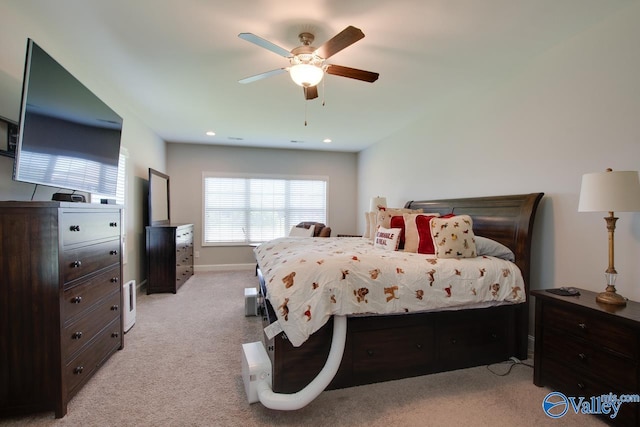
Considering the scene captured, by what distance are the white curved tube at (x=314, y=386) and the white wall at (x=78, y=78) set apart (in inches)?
82.3

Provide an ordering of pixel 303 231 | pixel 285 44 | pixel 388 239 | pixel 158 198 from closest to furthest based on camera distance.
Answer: pixel 285 44, pixel 388 239, pixel 158 198, pixel 303 231

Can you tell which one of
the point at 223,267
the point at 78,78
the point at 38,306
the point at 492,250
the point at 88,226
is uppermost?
the point at 78,78

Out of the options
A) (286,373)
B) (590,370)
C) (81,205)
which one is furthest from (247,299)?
(590,370)

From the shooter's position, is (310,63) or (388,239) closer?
(310,63)

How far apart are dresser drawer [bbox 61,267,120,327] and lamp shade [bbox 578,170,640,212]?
10.3 feet

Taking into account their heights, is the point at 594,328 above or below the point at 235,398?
above

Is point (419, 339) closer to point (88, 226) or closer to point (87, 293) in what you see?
point (87, 293)

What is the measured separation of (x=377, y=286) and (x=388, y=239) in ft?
3.58

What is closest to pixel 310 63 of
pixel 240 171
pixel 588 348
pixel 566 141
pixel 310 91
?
pixel 310 91

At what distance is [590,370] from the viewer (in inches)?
67.2

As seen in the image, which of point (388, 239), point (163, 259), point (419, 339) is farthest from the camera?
point (163, 259)

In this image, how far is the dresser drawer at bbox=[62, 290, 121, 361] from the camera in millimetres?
1738

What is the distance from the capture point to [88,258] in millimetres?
1998

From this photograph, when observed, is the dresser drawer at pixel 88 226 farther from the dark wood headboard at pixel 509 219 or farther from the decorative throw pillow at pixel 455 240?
the dark wood headboard at pixel 509 219
